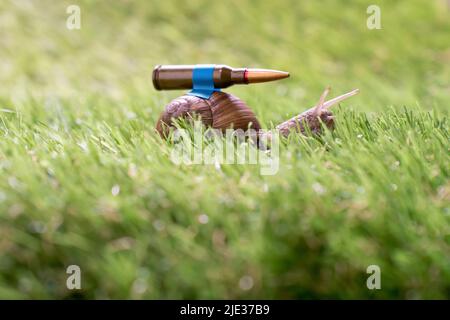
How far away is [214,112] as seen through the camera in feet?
7.93

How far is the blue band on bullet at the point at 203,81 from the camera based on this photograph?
2459mm

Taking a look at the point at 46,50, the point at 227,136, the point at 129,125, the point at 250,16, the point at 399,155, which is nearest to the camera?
the point at 399,155

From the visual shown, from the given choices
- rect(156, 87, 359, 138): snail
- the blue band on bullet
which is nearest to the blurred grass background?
rect(156, 87, 359, 138): snail

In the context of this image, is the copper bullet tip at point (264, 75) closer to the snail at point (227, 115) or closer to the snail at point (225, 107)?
the snail at point (225, 107)

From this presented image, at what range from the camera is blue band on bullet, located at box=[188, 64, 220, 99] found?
2.46 metres

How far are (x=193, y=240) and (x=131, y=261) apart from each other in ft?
0.59

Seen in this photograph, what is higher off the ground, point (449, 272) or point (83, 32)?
point (83, 32)

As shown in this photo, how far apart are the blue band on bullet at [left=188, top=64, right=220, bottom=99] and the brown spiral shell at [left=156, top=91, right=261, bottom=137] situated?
1.2 inches

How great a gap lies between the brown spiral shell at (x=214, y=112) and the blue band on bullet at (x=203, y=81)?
31mm

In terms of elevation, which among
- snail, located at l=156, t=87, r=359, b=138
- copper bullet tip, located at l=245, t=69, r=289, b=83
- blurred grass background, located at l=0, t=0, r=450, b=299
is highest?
copper bullet tip, located at l=245, t=69, r=289, b=83

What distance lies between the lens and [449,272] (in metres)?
1.72

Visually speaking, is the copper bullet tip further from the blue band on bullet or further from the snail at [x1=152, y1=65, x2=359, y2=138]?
the blue band on bullet

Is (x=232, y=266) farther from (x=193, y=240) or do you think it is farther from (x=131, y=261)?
(x=131, y=261)
